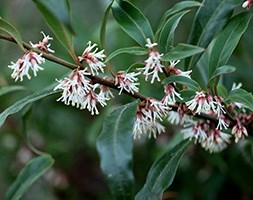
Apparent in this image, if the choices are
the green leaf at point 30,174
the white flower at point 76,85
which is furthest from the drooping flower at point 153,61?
the green leaf at point 30,174

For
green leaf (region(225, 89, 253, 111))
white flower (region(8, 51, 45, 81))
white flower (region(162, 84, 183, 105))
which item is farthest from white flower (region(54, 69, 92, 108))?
green leaf (region(225, 89, 253, 111))

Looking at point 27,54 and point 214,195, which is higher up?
point 27,54

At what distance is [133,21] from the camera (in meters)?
1.15

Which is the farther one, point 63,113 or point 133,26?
point 63,113

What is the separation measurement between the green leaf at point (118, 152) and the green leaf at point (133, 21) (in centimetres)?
19

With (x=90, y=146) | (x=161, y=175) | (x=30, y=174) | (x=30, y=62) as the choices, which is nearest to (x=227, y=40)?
(x=161, y=175)

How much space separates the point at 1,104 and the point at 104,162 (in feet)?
4.08

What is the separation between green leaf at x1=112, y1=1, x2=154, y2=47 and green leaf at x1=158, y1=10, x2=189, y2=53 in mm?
25

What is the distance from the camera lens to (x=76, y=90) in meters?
1.02

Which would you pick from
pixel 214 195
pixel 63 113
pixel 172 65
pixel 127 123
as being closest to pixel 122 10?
pixel 172 65

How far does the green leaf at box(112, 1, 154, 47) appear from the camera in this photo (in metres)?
1.14

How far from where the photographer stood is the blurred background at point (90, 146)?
1.79m

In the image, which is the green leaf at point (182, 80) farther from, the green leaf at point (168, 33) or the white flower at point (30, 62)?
the white flower at point (30, 62)

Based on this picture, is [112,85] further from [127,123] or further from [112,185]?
[112,185]
